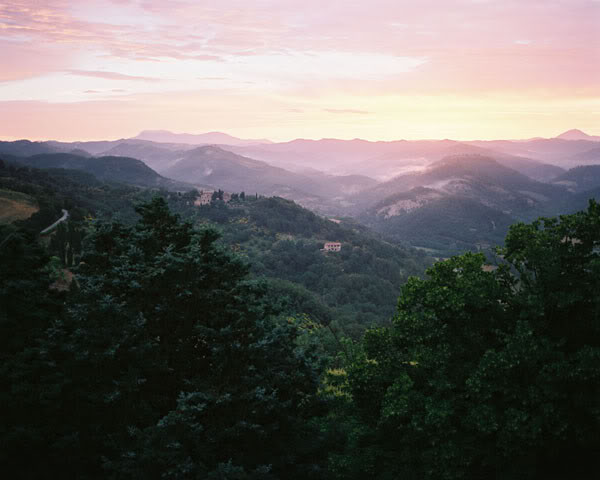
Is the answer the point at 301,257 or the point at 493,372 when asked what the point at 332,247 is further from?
the point at 493,372

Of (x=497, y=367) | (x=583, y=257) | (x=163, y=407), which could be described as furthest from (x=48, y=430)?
(x=583, y=257)

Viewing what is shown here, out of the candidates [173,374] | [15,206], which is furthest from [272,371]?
[15,206]

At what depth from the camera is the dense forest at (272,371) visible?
15.4 metres

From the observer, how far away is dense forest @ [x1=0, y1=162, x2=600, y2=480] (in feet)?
50.5

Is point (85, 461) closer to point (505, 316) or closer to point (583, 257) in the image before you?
point (505, 316)

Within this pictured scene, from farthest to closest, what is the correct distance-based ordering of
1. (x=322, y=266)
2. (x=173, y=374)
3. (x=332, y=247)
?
(x=332, y=247) < (x=322, y=266) < (x=173, y=374)

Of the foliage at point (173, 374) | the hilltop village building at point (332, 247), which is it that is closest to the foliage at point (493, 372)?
the foliage at point (173, 374)

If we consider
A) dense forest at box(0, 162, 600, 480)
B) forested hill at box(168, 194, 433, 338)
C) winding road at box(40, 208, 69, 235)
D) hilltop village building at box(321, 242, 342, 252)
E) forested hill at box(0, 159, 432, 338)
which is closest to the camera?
dense forest at box(0, 162, 600, 480)

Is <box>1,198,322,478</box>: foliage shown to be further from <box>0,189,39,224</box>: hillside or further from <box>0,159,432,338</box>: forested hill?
<box>0,189,39,224</box>: hillside

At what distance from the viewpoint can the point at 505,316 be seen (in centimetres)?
1761

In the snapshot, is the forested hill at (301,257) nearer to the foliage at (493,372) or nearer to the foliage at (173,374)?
the foliage at (173,374)

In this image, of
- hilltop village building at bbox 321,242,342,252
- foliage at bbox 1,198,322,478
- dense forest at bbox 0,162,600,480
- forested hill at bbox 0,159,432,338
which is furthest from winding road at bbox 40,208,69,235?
hilltop village building at bbox 321,242,342,252

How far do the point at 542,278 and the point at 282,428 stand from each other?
11.3 metres

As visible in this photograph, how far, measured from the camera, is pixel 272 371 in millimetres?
18766
